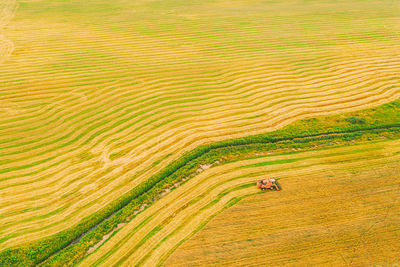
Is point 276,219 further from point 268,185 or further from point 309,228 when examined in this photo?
point 268,185

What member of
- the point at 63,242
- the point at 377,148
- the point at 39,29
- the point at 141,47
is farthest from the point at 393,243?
the point at 39,29

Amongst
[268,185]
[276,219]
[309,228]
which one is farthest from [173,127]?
[309,228]

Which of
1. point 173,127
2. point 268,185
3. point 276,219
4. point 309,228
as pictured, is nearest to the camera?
point 309,228

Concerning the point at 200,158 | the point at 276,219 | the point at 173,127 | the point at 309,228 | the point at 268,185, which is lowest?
the point at 309,228

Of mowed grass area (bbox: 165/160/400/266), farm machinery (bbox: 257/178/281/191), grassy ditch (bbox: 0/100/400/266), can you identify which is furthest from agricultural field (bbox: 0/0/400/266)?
farm machinery (bbox: 257/178/281/191)

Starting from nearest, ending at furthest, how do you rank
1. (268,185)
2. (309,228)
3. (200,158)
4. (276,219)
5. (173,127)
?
1. (309,228)
2. (276,219)
3. (268,185)
4. (200,158)
5. (173,127)

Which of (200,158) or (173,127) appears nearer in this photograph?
(200,158)

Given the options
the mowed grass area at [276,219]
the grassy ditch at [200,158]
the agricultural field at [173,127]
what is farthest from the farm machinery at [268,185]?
the grassy ditch at [200,158]

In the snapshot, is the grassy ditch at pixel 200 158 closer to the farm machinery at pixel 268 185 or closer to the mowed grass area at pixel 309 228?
the farm machinery at pixel 268 185

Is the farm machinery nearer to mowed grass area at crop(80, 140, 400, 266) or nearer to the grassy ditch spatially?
mowed grass area at crop(80, 140, 400, 266)
